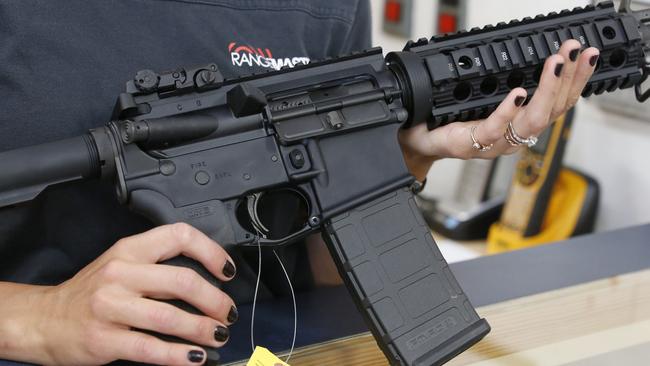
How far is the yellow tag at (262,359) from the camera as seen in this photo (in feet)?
2.24

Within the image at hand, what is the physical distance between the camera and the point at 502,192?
6.34ft

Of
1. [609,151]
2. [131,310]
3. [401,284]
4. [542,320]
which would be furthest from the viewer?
[609,151]

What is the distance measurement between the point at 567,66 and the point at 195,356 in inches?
17.2

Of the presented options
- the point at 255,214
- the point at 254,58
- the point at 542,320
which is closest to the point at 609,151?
the point at 542,320

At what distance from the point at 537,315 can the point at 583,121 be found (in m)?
1.03

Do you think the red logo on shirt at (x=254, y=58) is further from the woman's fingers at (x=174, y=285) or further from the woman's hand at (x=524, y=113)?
the woman's fingers at (x=174, y=285)

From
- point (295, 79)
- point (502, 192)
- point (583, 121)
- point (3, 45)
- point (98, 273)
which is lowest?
point (502, 192)

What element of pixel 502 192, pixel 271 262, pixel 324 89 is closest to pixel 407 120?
pixel 324 89

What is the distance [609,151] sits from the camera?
5.49 ft

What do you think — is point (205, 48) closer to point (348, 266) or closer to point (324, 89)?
point (324, 89)

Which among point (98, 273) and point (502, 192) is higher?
point (98, 273)

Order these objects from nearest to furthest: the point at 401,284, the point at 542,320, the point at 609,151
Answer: the point at 401,284
the point at 542,320
the point at 609,151

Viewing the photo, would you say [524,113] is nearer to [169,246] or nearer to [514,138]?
[514,138]

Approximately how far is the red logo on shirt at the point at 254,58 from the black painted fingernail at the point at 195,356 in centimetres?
36
